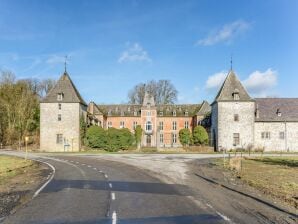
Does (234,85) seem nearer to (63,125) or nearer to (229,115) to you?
(229,115)

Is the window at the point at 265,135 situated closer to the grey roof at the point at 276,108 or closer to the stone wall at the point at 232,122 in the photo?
the grey roof at the point at 276,108

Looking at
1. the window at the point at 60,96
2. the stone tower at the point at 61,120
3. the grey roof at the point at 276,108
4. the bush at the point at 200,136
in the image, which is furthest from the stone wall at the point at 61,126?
the grey roof at the point at 276,108

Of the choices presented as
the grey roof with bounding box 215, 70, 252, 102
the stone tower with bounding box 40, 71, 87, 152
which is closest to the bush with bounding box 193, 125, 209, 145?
the grey roof with bounding box 215, 70, 252, 102

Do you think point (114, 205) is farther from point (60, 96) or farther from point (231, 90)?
point (231, 90)

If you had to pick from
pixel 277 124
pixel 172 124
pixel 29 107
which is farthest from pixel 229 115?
pixel 29 107

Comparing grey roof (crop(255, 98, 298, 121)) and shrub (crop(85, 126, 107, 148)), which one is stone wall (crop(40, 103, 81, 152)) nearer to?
shrub (crop(85, 126, 107, 148))

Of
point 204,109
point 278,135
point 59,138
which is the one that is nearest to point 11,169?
point 59,138

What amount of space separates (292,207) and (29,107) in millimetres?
67769

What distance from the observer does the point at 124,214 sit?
11062mm

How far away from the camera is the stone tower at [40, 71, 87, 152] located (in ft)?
212

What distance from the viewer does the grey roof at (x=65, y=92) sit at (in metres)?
65.2

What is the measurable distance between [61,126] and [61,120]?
1.01 meters

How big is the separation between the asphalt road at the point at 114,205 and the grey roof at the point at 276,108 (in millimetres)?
52946

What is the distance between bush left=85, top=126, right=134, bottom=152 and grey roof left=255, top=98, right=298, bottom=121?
2339 cm
